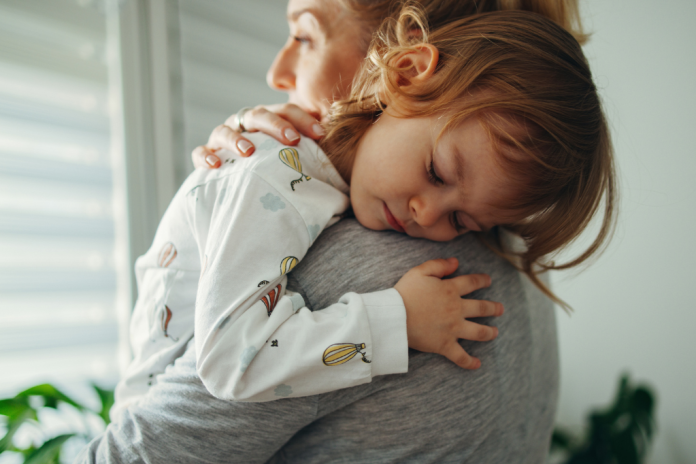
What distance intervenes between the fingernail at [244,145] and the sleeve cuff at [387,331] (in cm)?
35

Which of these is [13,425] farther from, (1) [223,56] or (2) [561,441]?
(2) [561,441]

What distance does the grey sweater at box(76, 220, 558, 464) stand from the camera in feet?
1.87

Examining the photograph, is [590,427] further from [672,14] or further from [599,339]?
[672,14]

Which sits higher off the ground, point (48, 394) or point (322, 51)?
point (322, 51)

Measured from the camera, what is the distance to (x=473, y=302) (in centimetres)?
68

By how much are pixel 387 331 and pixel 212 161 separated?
447 mm

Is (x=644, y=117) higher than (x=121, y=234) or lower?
higher

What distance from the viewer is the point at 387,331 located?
60 centimetres

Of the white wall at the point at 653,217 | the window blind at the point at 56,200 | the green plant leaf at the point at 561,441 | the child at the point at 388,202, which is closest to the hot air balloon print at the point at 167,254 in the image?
the child at the point at 388,202

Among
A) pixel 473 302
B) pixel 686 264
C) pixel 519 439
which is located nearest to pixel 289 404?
pixel 473 302

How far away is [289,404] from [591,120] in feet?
2.36

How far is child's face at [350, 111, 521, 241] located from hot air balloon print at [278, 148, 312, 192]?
0.43ft

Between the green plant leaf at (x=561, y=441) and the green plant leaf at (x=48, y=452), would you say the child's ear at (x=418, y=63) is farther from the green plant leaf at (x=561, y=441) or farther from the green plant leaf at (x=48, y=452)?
the green plant leaf at (x=561, y=441)

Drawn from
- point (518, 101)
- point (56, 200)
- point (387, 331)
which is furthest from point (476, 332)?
point (56, 200)
